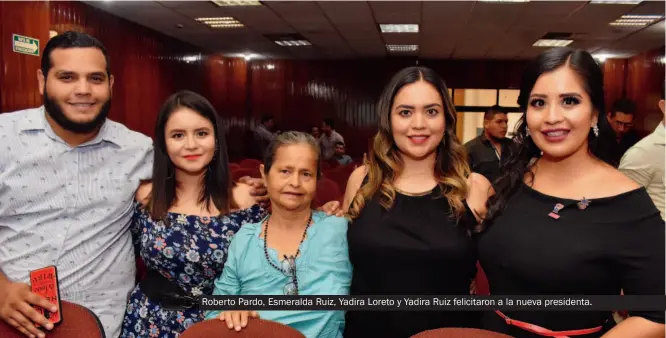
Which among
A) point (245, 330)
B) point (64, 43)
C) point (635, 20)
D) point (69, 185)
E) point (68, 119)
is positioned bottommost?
point (245, 330)

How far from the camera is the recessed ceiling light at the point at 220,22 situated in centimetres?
560

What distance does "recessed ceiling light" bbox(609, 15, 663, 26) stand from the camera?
5836mm

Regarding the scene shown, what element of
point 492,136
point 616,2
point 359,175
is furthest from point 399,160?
point 616,2

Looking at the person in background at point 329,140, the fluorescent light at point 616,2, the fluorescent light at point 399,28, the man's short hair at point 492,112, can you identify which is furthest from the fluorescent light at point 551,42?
the man's short hair at point 492,112

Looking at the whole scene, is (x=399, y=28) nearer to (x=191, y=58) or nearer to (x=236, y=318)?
(x=191, y=58)

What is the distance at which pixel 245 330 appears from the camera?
3.55 ft

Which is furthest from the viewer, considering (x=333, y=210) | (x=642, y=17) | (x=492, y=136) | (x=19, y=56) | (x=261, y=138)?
(x=642, y=17)

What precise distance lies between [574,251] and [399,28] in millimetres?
6289

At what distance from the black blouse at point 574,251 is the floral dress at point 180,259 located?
0.68 meters

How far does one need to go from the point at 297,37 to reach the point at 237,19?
5.34 feet

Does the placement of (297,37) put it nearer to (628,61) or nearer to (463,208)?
(628,61)

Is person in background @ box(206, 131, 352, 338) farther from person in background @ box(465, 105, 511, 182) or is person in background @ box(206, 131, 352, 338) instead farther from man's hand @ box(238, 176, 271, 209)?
person in background @ box(465, 105, 511, 182)

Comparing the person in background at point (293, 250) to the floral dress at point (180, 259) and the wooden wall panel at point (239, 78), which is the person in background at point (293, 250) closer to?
the floral dress at point (180, 259)

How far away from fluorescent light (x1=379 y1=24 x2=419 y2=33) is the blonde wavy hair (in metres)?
5.56
